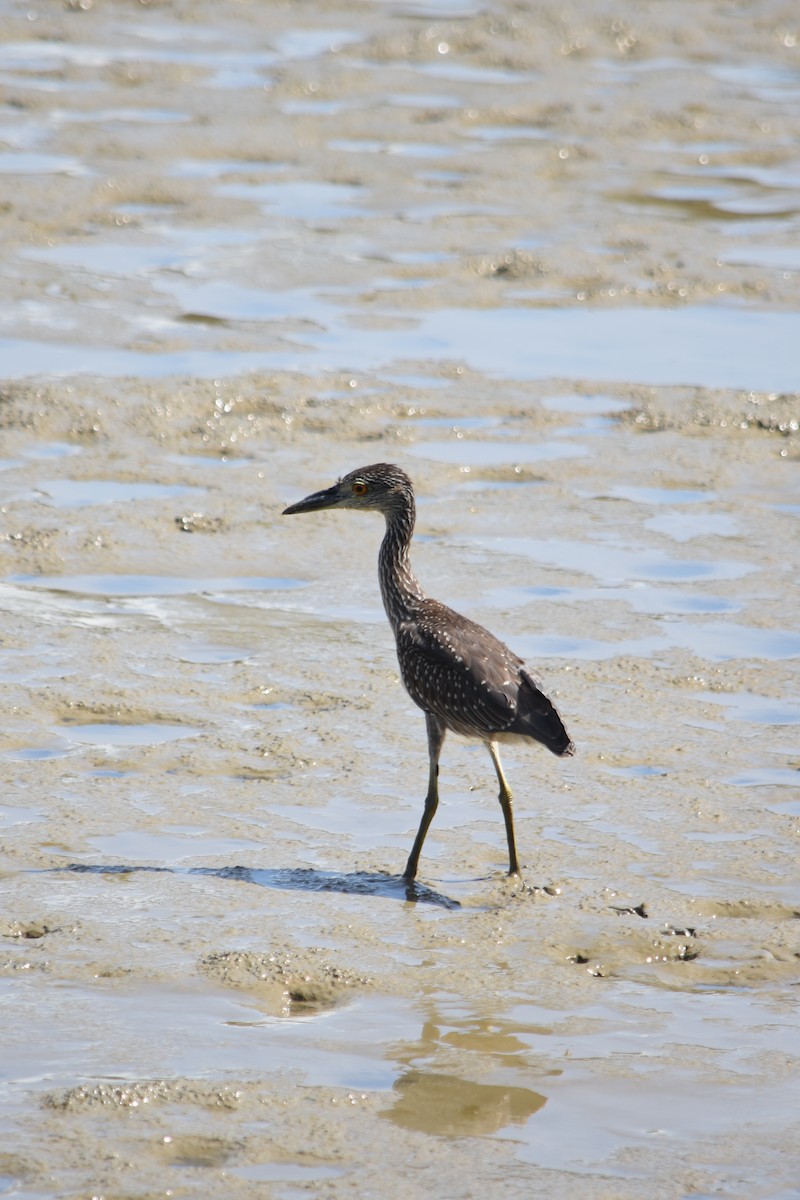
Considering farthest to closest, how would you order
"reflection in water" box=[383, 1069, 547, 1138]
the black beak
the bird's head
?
the black beak
the bird's head
"reflection in water" box=[383, 1069, 547, 1138]

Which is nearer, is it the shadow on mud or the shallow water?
the shallow water

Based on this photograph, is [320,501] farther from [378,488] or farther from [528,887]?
[528,887]

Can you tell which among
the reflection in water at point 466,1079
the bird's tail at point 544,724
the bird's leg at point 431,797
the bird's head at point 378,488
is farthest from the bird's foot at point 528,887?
the bird's head at point 378,488

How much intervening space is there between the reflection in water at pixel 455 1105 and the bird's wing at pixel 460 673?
4.84 ft

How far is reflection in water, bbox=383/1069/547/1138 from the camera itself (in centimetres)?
482

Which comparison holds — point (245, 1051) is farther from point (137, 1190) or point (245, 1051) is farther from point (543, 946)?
point (543, 946)

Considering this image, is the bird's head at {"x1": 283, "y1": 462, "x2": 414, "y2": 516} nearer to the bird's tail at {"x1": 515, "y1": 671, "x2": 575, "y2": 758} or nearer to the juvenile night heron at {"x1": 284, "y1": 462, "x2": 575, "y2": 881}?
the juvenile night heron at {"x1": 284, "y1": 462, "x2": 575, "y2": 881}

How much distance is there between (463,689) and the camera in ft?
20.4

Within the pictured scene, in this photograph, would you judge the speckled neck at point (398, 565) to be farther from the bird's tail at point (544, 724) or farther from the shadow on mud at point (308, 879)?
the shadow on mud at point (308, 879)

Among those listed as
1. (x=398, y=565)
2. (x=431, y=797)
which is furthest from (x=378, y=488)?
(x=431, y=797)

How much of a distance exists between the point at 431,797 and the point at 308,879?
517 mm

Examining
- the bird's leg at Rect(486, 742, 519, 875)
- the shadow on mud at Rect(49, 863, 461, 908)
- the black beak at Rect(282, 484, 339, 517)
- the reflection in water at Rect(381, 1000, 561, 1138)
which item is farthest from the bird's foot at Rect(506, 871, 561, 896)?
the black beak at Rect(282, 484, 339, 517)

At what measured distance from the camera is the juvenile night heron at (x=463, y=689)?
242 inches

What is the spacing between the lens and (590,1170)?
466cm
